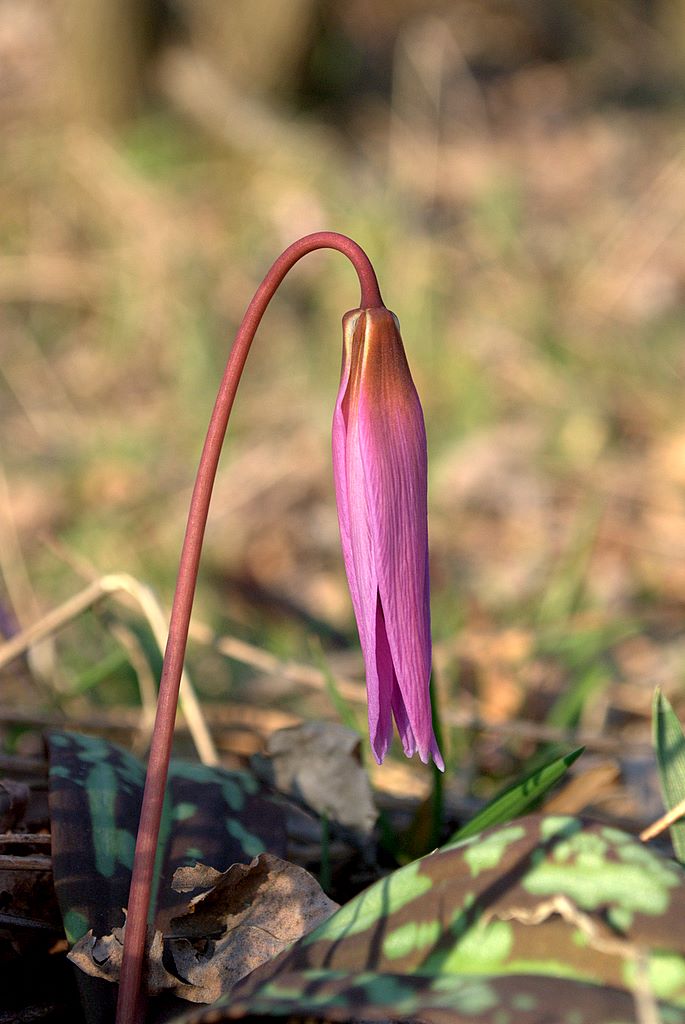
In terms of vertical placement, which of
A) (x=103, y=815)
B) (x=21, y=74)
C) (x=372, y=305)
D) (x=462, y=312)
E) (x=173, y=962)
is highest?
(x=21, y=74)

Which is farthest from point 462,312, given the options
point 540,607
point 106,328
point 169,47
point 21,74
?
point 21,74

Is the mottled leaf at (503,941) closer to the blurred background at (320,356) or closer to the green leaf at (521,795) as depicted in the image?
the green leaf at (521,795)

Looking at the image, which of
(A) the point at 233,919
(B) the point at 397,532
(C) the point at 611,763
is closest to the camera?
(B) the point at 397,532

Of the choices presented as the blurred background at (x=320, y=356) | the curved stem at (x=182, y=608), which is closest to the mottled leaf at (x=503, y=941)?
the curved stem at (x=182, y=608)

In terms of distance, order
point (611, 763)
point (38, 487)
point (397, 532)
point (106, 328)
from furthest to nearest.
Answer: point (106, 328) → point (38, 487) → point (611, 763) → point (397, 532)

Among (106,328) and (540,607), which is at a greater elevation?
(106,328)

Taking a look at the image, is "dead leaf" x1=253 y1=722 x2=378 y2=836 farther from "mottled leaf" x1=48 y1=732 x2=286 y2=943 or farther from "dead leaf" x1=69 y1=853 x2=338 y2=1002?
"dead leaf" x1=69 y1=853 x2=338 y2=1002

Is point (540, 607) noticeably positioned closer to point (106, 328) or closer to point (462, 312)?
point (462, 312)

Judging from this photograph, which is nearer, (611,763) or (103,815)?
(103,815)
